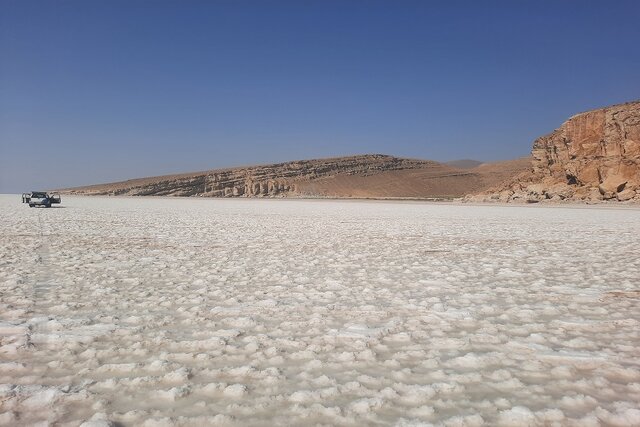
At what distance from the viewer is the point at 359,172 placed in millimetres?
113938

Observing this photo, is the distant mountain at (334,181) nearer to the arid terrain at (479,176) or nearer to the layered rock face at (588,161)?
the arid terrain at (479,176)

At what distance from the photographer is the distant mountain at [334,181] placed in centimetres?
9706

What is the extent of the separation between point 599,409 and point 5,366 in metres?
3.87

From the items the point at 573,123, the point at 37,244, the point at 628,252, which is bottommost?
the point at 628,252

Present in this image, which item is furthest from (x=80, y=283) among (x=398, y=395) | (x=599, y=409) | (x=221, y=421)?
(x=599, y=409)

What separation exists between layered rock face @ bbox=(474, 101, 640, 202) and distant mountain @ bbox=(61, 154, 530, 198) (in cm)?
4082

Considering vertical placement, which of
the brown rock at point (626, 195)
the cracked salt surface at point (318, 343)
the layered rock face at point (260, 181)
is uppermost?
the layered rock face at point (260, 181)

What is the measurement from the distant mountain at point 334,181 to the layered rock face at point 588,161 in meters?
40.8

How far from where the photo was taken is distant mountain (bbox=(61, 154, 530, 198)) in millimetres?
97062

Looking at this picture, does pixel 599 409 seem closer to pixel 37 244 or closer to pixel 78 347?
pixel 78 347

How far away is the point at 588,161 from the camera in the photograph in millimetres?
Answer: 43906

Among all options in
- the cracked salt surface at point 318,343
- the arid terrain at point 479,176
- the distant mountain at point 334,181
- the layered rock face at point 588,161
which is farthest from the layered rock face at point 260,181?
the cracked salt surface at point 318,343

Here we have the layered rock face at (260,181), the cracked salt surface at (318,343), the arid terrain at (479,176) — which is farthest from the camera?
the layered rock face at (260,181)

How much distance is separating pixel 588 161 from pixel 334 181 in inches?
2573
